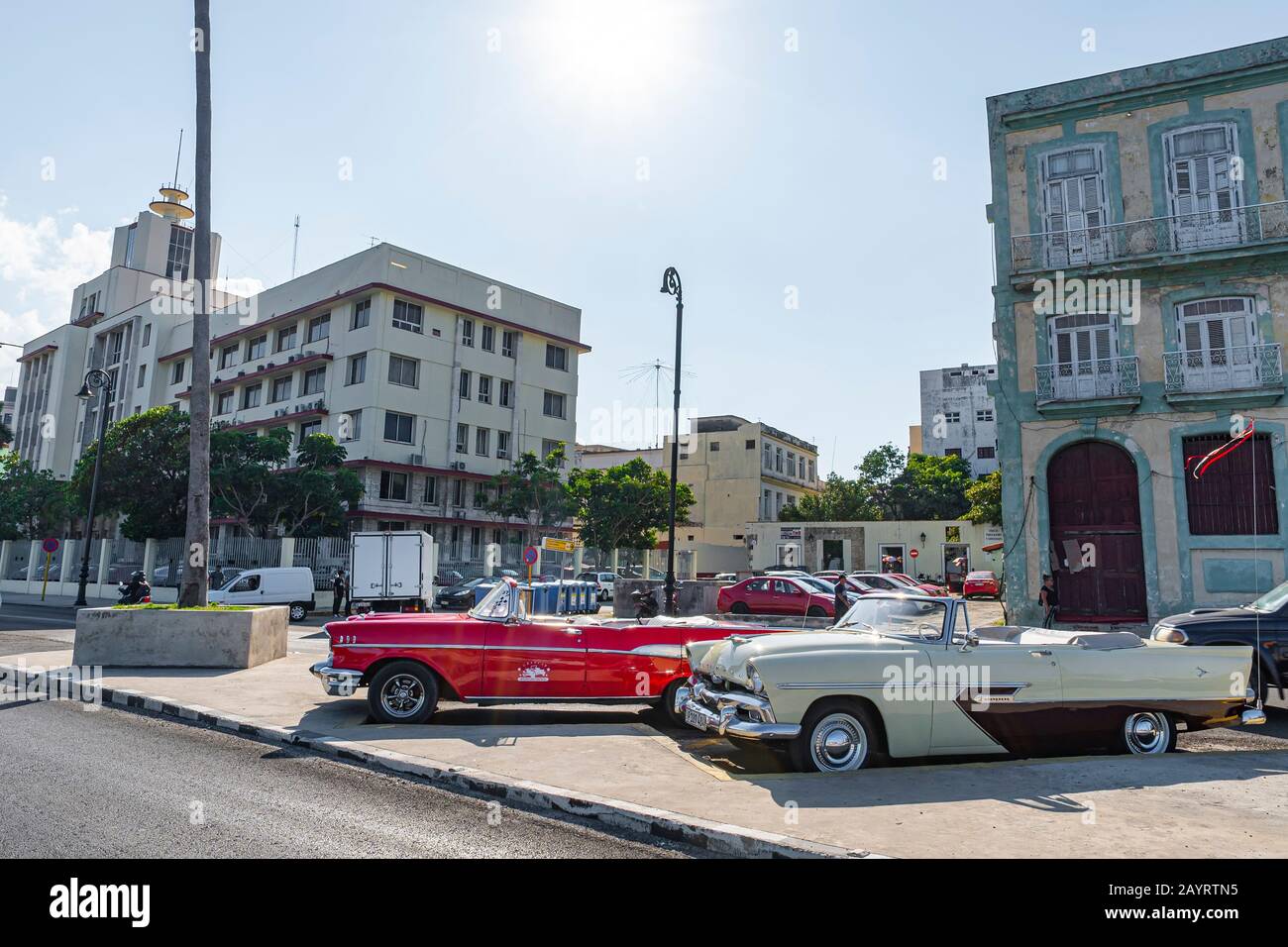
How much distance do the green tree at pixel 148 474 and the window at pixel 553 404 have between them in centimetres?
1938

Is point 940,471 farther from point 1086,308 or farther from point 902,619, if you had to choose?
point 902,619

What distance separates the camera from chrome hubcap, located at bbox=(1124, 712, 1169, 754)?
720 cm

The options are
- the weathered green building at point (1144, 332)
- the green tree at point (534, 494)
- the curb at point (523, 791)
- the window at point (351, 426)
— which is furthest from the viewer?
A: the window at point (351, 426)

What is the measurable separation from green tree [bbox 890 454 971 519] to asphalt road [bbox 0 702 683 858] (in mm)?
53129

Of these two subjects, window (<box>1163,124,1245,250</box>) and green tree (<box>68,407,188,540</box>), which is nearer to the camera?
window (<box>1163,124,1245,250</box>)

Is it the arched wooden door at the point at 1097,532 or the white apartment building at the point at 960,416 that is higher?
the white apartment building at the point at 960,416

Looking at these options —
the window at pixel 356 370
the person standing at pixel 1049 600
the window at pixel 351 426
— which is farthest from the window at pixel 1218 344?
the window at pixel 356 370

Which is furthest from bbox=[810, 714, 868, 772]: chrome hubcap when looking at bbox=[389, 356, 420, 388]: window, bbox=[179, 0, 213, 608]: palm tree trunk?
bbox=[389, 356, 420, 388]: window

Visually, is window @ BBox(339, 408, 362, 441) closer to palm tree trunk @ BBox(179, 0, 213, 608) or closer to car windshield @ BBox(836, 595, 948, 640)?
palm tree trunk @ BBox(179, 0, 213, 608)

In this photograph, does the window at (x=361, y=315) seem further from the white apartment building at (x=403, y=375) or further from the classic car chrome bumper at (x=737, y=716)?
the classic car chrome bumper at (x=737, y=716)

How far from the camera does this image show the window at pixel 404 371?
40216 mm

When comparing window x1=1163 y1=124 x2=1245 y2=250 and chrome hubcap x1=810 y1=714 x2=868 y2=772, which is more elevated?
window x1=1163 y1=124 x2=1245 y2=250

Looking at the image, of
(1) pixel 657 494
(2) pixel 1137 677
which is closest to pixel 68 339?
(1) pixel 657 494

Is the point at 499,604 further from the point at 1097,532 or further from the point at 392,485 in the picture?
the point at 392,485
